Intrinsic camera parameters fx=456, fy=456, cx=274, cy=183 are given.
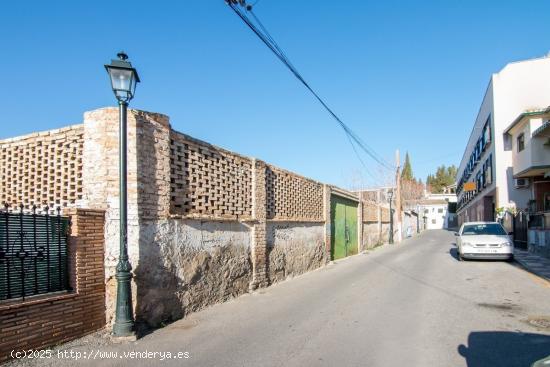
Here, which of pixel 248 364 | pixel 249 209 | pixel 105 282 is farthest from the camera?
pixel 249 209

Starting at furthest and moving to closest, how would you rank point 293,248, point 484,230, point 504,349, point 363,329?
point 484,230
point 293,248
point 363,329
point 504,349

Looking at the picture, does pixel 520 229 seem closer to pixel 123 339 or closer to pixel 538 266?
pixel 538 266

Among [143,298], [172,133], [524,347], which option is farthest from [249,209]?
[524,347]

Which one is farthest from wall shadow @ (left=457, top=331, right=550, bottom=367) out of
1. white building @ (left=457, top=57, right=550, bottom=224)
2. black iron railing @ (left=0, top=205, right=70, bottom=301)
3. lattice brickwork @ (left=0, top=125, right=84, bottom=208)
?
white building @ (left=457, top=57, right=550, bottom=224)

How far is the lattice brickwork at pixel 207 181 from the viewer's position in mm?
8450

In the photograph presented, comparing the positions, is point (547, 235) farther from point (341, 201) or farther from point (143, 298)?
point (143, 298)

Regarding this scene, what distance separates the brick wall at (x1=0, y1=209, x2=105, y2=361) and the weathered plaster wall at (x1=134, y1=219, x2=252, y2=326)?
2.02 feet

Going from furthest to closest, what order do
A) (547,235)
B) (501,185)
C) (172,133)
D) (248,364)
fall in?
(501,185)
(547,235)
(172,133)
(248,364)

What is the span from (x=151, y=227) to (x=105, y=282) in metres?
1.10

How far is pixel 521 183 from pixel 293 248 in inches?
831

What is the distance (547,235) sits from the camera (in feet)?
60.1

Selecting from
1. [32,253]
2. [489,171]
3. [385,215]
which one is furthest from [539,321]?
[489,171]

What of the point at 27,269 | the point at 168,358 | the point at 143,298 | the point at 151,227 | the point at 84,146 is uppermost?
the point at 84,146

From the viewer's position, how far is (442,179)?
Result: 125 m
